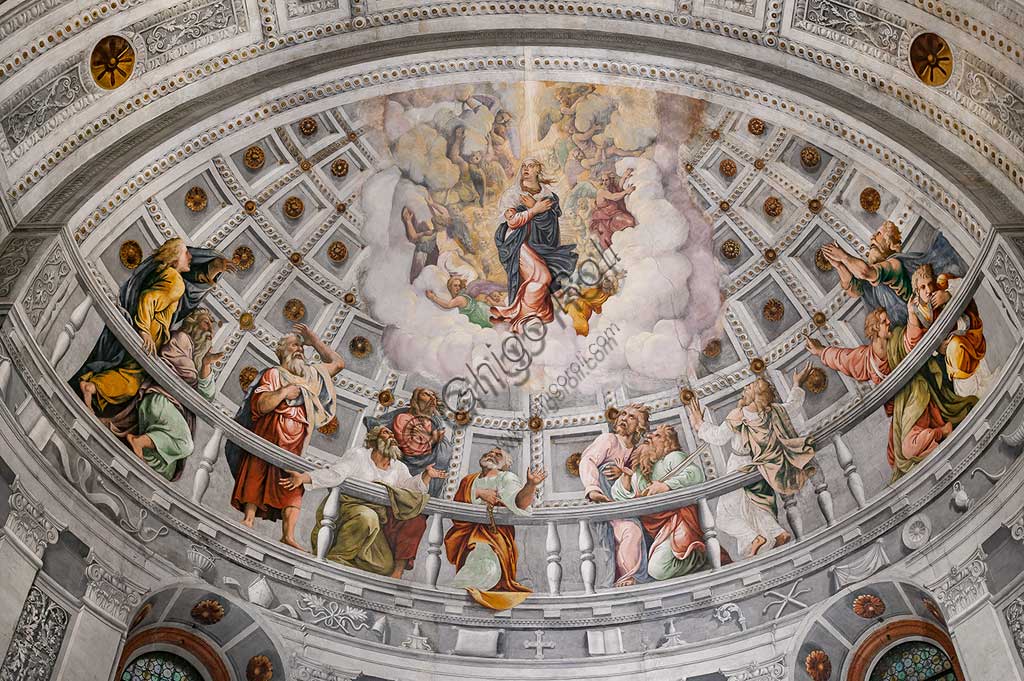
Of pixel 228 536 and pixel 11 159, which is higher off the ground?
pixel 11 159

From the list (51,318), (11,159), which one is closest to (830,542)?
(51,318)

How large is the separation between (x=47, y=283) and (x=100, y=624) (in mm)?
4198

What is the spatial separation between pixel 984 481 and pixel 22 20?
12864 millimetres

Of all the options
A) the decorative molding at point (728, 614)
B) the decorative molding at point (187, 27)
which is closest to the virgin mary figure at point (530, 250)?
the decorative molding at point (187, 27)

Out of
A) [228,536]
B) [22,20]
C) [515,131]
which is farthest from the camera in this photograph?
[515,131]

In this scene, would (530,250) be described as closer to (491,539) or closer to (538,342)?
(538,342)

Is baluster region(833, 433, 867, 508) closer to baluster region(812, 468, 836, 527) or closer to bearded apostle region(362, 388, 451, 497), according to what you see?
baluster region(812, 468, 836, 527)

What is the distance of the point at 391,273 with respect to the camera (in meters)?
20.3

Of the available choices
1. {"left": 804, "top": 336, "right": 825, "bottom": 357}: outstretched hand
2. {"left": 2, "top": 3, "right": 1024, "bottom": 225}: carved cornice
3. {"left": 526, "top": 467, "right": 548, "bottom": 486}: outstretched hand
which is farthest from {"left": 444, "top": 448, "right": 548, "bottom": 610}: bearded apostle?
{"left": 2, "top": 3, "right": 1024, "bottom": 225}: carved cornice

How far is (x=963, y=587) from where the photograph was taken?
15102mm

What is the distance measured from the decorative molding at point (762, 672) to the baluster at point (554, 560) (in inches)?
117

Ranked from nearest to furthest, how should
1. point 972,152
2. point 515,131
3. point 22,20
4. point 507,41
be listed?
point 22,20, point 972,152, point 507,41, point 515,131

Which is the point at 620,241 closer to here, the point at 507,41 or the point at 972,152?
the point at 507,41

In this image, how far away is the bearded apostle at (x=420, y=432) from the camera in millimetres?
19672
